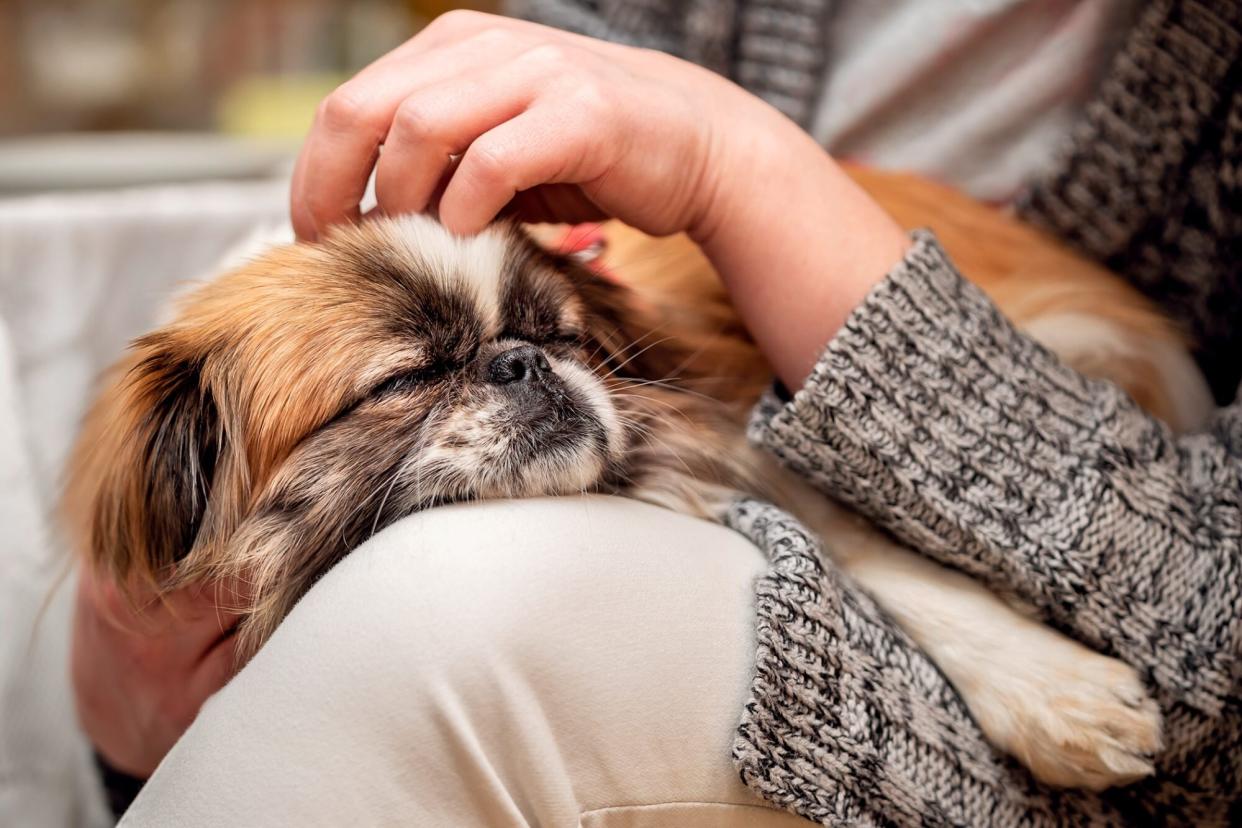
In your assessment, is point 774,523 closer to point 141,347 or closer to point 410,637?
point 410,637

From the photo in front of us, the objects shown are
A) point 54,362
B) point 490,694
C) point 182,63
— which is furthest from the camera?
point 182,63

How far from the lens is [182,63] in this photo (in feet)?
8.38

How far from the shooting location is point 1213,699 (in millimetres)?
788

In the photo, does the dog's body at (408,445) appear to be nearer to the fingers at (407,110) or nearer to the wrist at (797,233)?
the fingers at (407,110)

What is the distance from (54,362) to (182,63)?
1.40 meters

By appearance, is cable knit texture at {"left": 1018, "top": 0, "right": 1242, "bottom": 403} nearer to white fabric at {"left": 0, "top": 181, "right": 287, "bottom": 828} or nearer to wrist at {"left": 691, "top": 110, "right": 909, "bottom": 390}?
wrist at {"left": 691, "top": 110, "right": 909, "bottom": 390}

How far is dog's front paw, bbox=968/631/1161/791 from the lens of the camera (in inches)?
31.0

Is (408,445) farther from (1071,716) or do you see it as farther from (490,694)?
(1071,716)

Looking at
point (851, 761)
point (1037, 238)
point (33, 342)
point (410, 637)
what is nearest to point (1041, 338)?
point (1037, 238)

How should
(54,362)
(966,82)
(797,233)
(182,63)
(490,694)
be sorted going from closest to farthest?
(490,694) < (797,233) < (966,82) < (54,362) < (182,63)

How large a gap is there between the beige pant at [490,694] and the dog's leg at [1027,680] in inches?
7.8

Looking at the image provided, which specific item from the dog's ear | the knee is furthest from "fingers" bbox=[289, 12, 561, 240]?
the knee

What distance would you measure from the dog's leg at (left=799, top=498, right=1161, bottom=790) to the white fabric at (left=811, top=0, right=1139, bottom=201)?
0.55m

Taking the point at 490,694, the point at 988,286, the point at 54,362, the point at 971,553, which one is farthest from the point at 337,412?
the point at 54,362
